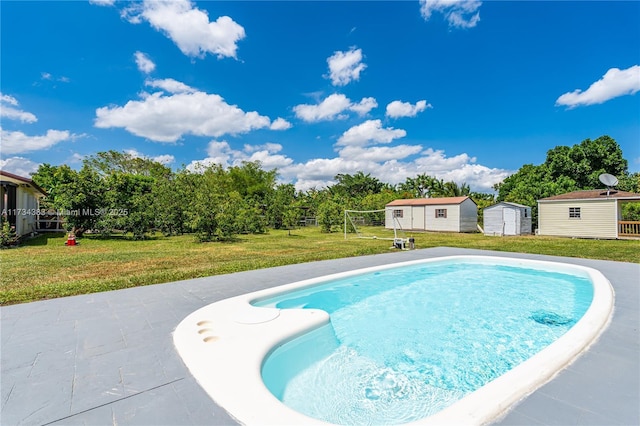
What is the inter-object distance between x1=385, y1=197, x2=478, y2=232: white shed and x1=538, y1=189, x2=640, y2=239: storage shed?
4.41 m

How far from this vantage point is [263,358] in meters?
2.82

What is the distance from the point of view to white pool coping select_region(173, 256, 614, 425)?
1948 millimetres

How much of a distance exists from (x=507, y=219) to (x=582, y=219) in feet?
12.3

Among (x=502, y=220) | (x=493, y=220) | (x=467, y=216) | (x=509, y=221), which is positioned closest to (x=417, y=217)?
(x=467, y=216)

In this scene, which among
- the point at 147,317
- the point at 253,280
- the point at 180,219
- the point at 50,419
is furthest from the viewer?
the point at 180,219

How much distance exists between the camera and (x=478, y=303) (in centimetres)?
600

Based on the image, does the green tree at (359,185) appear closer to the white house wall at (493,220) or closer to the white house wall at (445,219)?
the white house wall at (445,219)

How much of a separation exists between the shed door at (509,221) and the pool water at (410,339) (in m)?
13.2

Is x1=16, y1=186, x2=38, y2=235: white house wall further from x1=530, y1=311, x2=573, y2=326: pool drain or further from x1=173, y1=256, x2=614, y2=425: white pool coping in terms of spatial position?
x1=530, y1=311, x2=573, y2=326: pool drain

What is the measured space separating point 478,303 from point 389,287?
1878 millimetres

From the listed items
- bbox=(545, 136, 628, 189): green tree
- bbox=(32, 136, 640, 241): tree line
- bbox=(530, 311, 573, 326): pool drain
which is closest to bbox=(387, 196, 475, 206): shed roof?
bbox=(32, 136, 640, 241): tree line

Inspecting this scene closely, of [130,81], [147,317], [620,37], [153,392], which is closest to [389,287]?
[147,317]

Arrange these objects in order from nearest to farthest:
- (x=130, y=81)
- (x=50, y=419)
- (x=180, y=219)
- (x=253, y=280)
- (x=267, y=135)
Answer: (x=50, y=419)
(x=253, y=280)
(x=130, y=81)
(x=180, y=219)
(x=267, y=135)

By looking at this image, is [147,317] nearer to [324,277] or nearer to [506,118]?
[324,277]
